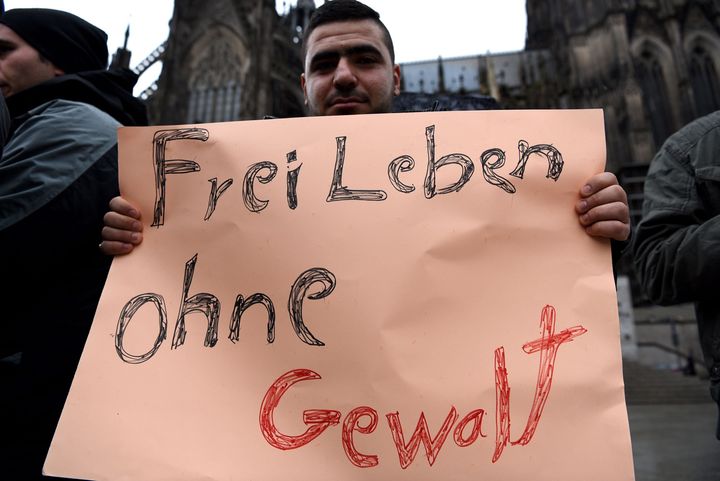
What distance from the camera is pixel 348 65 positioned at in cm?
158

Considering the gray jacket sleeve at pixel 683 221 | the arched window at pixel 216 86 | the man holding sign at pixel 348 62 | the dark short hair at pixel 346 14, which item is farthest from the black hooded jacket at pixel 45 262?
the arched window at pixel 216 86

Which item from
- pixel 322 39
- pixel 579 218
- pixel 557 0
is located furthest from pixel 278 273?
pixel 557 0

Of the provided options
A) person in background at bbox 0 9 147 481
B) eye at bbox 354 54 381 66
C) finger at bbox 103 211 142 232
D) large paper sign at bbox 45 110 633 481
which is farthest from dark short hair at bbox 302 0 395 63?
finger at bbox 103 211 142 232

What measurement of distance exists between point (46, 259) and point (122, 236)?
221mm

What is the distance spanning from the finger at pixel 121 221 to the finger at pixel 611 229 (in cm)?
120

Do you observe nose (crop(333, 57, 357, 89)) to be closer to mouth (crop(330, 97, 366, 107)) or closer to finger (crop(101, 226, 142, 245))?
mouth (crop(330, 97, 366, 107))

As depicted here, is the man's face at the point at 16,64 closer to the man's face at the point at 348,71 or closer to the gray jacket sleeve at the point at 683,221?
the man's face at the point at 348,71

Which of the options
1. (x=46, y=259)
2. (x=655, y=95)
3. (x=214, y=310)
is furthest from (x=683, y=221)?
(x=655, y=95)

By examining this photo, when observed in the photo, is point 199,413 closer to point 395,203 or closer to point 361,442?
point 361,442

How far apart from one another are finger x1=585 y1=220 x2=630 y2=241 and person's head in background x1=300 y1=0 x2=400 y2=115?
81 cm

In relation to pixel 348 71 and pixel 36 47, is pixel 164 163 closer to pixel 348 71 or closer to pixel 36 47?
pixel 348 71

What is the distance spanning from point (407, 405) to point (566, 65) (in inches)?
1324

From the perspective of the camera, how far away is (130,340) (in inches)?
46.3

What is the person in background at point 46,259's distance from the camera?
1.24 metres
